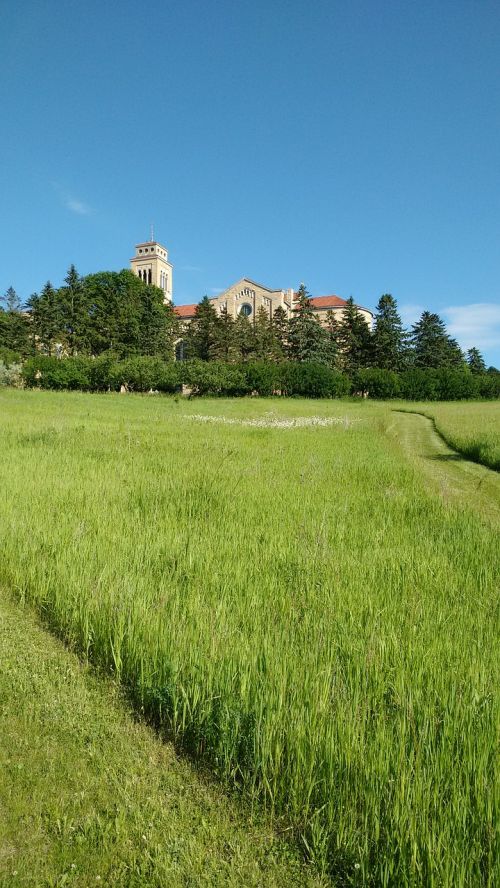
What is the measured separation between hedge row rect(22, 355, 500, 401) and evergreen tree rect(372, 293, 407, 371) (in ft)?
23.5

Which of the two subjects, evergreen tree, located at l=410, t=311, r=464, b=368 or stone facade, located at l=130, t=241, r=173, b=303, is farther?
stone facade, located at l=130, t=241, r=173, b=303

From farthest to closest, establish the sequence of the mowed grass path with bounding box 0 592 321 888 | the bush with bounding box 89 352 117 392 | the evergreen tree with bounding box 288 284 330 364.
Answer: the evergreen tree with bounding box 288 284 330 364, the bush with bounding box 89 352 117 392, the mowed grass path with bounding box 0 592 321 888

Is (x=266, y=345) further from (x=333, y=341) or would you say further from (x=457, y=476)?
(x=457, y=476)

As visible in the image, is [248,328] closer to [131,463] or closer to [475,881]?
[131,463]

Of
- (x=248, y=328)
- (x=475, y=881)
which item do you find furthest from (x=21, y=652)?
(x=248, y=328)

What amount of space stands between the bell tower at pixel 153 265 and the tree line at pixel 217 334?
1916 inches

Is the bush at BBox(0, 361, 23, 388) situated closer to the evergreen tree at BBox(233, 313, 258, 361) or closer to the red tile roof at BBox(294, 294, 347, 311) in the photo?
the evergreen tree at BBox(233, 313, 258, 361)

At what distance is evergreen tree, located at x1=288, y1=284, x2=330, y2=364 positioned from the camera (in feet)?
196

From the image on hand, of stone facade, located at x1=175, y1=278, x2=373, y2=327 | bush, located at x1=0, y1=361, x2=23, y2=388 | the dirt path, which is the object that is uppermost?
stone facade, located at x1=175, y1=278, x2=373, y2=327

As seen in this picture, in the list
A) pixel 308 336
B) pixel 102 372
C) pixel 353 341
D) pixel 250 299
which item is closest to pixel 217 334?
pixel 308 336

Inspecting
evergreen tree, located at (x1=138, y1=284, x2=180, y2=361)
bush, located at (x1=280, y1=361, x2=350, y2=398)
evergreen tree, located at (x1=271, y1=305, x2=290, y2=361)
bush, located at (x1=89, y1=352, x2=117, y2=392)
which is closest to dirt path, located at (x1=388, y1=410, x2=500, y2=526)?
bush, located at (x1=280, y1=361, x2=350, y2=398)

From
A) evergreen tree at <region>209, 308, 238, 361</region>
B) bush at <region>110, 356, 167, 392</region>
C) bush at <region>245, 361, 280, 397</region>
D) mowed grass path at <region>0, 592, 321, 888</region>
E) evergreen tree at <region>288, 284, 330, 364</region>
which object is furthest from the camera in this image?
evergreen tree at <region>209, 308, 238, 361</region>

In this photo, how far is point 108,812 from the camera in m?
1.98

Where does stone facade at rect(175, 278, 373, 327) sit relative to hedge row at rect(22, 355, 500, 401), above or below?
above
